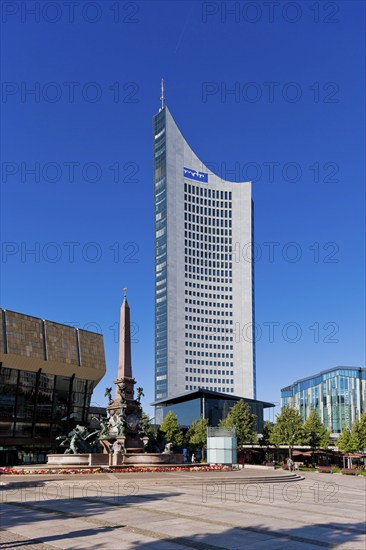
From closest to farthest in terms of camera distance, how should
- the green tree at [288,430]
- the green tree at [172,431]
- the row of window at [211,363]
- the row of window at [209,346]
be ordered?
the green tree at [288,430], the green tree at [172,431], the row of window at [211,363], the row of window at [209,346]

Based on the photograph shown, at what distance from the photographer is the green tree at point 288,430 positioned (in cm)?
7569

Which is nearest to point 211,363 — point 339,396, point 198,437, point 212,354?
point 212,354

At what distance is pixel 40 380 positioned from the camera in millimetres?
80375

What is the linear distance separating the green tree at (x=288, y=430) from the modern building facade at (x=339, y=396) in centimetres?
4731

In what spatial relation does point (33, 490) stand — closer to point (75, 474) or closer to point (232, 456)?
point (75, 474)

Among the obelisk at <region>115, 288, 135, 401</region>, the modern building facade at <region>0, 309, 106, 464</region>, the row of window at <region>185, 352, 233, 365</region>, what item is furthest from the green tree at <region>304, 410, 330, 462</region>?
the row of window at <region>185, 352, 233, 365</region>

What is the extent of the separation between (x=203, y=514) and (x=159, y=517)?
190 centimetres

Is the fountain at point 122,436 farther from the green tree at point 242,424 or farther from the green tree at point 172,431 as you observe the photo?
the green tree at point 172,431

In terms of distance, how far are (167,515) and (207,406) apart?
97334mm

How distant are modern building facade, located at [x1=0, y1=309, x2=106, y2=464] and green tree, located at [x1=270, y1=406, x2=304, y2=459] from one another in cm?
2844

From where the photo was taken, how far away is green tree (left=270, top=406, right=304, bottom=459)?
248 ft

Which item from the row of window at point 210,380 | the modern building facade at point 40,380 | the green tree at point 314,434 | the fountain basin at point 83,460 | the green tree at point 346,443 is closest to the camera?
the fountain basin at point 83,460

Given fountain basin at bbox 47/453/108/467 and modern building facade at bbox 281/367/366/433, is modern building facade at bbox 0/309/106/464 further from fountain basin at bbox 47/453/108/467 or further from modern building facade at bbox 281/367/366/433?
modern building facade at bbox 281/367/366/433

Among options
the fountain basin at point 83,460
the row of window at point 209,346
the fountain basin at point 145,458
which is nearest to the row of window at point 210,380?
the row of window at point 209,346
